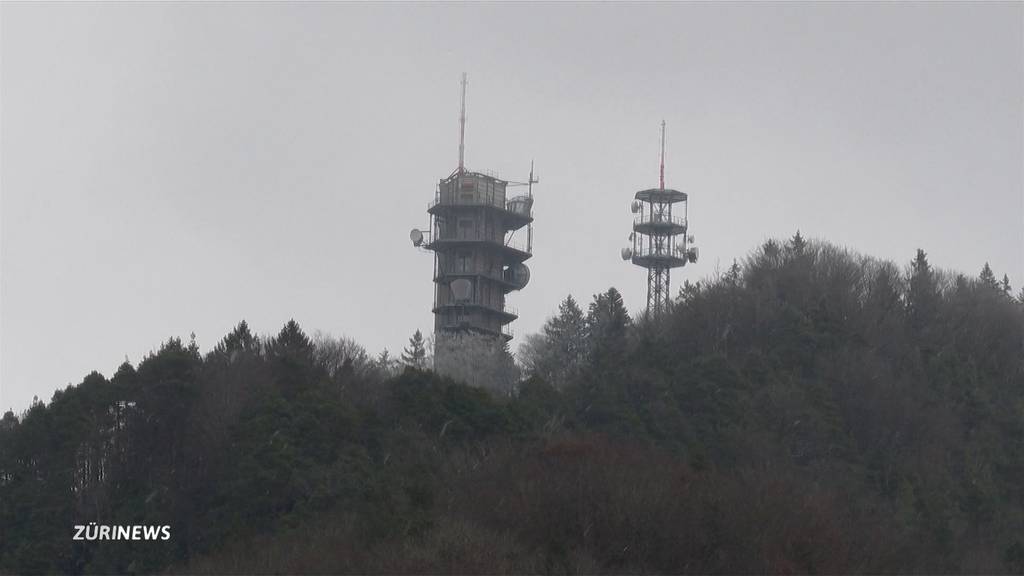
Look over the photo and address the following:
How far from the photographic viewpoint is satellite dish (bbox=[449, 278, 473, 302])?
96.2m

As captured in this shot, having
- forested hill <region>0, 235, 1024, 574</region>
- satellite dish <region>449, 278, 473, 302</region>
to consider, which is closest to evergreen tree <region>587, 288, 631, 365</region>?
forested hill <region>0, 235, 1024, 574</region>

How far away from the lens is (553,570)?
43281mm

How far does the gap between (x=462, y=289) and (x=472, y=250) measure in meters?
2.58

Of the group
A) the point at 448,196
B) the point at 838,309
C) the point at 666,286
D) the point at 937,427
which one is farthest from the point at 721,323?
the point at 448,196

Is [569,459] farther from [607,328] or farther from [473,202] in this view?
[473,202]

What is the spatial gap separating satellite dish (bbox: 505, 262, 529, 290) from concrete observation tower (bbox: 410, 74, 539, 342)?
59 mm

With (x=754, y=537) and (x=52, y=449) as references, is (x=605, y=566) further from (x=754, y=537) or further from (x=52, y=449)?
(x=52, y=449)

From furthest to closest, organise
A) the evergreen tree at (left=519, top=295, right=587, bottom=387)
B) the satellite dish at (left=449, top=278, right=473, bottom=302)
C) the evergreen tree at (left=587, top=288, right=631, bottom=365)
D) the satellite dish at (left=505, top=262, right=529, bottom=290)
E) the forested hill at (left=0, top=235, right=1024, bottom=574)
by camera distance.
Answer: the satellite dish at (left=505, top=262, right=529, bottom=290), the satellite dish at (left=449, top=278, right=473, bottom=302), the evergreen tree at (left=519, top=295, right=587, bottom=387), the evergreen tree at (left=587, top=288, right=631, bottom=365), the forested hill at (left=0, top=235, right=1024, bottom=574)

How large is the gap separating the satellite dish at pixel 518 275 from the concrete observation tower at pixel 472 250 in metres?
0.06

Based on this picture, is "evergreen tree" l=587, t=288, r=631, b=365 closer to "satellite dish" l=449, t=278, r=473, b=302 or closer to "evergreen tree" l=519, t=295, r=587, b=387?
"evergreen tree" l=519, t=295, r=587, b=387

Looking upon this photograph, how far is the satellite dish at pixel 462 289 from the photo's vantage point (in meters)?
96.2

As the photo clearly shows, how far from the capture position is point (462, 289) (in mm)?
96188

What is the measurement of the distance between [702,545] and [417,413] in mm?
15942

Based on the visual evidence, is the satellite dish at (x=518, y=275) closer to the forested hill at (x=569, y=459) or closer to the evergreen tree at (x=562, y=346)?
the evergreen tree at (x=562, y=346)
